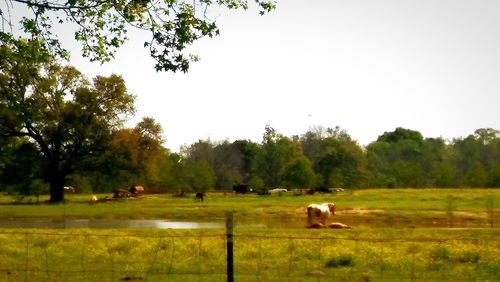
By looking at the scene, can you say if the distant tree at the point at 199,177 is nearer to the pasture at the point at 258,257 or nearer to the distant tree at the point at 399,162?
the distant tree at the point at 399,162

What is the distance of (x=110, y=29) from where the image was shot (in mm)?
15328

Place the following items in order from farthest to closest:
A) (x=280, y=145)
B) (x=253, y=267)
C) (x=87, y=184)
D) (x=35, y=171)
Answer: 1. (x=280, y=145)
2. (x=87, y=184)
3. (x=35, y=171)
4. (x=253, y=267)

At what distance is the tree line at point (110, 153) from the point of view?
33.2 meters

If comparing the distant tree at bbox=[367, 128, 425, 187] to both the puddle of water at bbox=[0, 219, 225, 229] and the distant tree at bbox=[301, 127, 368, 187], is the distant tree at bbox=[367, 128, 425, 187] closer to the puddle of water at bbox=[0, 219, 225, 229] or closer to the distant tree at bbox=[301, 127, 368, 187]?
the distant tree at bbox=[301, 127, 368, 187]

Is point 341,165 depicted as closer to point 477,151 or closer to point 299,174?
point 299,174

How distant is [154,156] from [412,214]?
30.1 meters

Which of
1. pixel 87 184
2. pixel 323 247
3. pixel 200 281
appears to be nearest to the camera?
pixel 200 281

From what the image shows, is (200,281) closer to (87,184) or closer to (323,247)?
(323,247)

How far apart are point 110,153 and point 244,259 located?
157ft

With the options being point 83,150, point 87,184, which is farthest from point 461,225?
point 87,184

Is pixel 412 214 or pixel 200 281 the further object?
pixel 412 214

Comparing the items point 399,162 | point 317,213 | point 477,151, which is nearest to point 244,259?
point 317,213

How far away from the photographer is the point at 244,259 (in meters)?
20.9

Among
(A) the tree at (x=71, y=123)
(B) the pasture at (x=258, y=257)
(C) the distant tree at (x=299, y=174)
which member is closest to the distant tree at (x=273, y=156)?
(C) the distant tree at (x=299, y=174)
